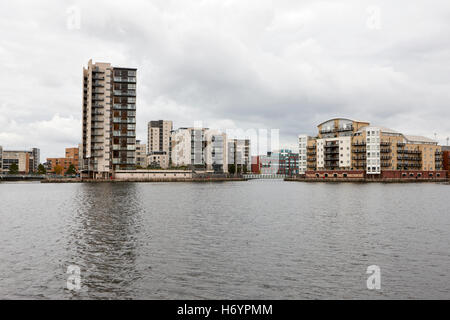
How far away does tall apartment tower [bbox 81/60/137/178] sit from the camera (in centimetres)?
17100

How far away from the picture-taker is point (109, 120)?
172 m

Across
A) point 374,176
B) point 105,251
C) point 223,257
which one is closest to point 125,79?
point 374,176

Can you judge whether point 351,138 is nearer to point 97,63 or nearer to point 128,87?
point 128,87

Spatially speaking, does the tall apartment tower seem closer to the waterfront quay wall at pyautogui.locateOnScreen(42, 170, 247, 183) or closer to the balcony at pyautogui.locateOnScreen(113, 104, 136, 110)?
the balcony at pyautogui.locateOnScreen(113, 104, 136, 110)

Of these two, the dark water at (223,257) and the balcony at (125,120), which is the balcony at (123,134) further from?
the dark water at (223,257)

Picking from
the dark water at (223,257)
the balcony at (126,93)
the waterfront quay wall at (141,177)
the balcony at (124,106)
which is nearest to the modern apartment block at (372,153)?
the waterfront quay wall at (141,177)

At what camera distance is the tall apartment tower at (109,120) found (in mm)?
171000

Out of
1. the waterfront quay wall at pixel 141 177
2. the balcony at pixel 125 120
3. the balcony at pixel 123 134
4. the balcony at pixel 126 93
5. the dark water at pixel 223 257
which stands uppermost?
the balcony at pixel 126 93

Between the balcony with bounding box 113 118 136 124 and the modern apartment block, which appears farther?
the modern apartment block

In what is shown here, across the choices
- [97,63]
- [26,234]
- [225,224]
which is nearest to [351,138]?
[97,63]

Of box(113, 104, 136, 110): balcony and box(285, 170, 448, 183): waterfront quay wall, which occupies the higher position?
box(113, 104, 136, 110): balcony

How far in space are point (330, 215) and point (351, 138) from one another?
154186mm

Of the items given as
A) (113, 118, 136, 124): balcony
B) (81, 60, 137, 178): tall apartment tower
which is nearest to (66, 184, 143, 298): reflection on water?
(81, 60, 137, 178): tall apartment tower

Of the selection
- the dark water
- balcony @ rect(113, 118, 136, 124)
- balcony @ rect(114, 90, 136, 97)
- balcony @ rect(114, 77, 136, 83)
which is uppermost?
balcony @ rect(114, 77, 136, 83)
